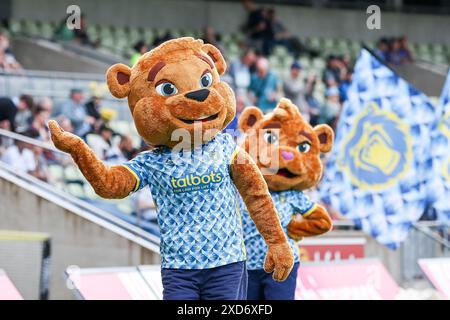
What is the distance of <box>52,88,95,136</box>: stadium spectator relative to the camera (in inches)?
416

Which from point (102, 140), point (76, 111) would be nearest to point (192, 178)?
point (102, 140)

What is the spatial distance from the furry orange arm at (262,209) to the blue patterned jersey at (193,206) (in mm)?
79

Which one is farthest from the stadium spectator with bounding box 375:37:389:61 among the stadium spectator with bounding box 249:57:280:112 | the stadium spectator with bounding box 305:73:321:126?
the stadium spectator with bounding box 249:57:280:112

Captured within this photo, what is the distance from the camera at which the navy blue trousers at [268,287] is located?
672 cm

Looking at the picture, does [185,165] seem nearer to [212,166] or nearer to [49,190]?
[212,166]

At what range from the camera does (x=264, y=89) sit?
13148 mm

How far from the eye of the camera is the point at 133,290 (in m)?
7.56

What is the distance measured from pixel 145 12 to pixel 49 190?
8091 mm

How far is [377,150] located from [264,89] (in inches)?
144

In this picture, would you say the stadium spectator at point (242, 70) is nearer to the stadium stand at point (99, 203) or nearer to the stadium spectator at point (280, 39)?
the stadium stand at point (99, 203)

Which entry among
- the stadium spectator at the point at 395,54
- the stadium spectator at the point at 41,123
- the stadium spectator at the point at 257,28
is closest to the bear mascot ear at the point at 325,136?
the stadium spectator at the point at 41,123

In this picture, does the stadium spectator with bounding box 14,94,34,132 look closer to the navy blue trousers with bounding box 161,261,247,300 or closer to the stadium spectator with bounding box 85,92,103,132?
the stadium spectator with bounding box 85,92,103,132

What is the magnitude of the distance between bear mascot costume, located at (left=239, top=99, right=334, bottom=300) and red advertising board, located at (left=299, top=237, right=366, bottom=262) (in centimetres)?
260

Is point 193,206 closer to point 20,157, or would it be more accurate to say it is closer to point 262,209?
point 262,209
